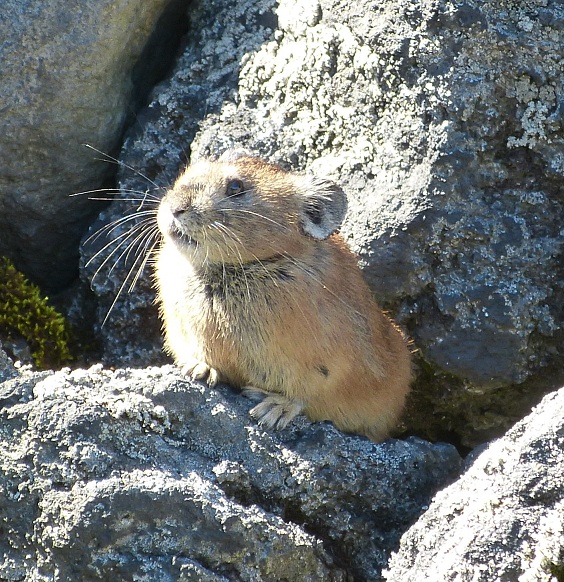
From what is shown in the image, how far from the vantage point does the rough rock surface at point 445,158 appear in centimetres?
711

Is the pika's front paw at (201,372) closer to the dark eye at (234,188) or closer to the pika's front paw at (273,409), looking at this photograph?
the pika's front paw at (273,409)

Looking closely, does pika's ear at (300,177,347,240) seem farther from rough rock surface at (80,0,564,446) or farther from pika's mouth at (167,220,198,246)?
pika's mouth at (167,220,198,246)

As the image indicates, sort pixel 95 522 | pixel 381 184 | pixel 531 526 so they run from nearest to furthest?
pixel 531 526 < pixel 95 522 < pixel 381 184

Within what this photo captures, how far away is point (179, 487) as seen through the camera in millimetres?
5434

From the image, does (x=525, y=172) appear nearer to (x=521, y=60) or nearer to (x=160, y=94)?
(x=521, y=60)

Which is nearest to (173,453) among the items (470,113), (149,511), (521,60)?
(149,511)

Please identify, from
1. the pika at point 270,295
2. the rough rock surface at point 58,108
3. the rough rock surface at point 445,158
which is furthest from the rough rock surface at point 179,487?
the rough rock surface at point 58,108

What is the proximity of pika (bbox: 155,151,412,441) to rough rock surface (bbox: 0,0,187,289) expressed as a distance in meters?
1.39

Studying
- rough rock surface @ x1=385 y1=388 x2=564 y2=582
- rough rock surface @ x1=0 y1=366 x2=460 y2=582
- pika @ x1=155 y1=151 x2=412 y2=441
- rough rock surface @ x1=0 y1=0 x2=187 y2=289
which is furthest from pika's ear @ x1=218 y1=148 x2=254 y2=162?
rough rock surface @ x1=385 y1=388 x2=564 y2=582

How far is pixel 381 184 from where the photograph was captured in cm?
741

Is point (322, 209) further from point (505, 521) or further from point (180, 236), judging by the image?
point (505, 521)

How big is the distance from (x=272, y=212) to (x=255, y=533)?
2464 mm

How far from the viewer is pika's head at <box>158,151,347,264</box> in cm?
671

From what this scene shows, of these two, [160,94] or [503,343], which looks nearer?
[503,343]
